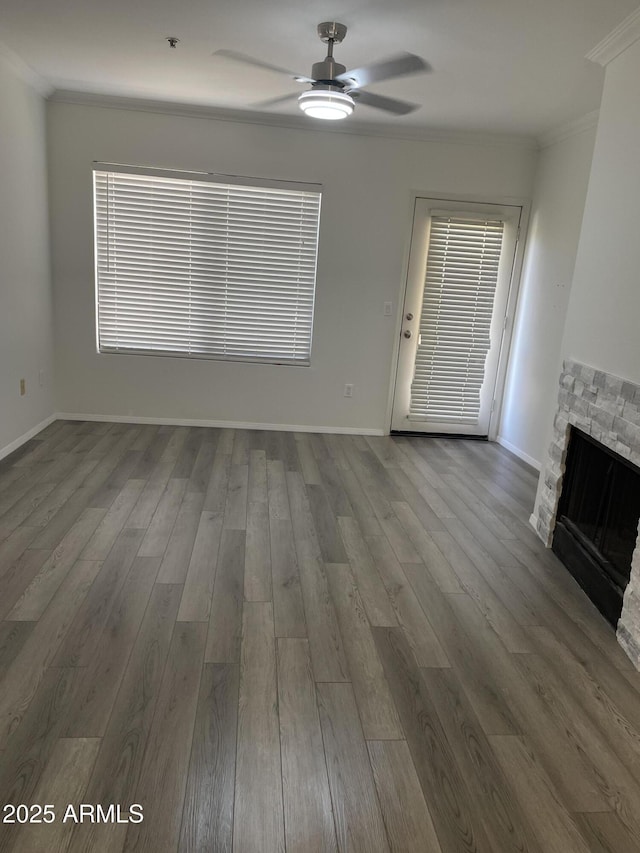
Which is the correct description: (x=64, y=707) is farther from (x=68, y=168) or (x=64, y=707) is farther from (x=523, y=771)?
(x=68, y=168)

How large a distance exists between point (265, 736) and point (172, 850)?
A: 1.43 feet

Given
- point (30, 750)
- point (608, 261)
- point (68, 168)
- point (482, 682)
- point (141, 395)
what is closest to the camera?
point (30, 750)

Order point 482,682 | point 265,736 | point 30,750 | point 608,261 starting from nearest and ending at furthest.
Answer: point 30,750 < point 265,736 < point 482,682 < point 608,261

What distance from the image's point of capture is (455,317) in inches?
210

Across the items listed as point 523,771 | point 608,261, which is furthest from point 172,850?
point 608,261

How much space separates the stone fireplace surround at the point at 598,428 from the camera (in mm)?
2396

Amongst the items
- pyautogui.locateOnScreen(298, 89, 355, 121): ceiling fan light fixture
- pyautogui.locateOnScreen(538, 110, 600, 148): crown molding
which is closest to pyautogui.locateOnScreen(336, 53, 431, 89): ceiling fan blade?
pyautogui.locateOnScreen(298, 89, 355, 121): ceiling fan light fixture

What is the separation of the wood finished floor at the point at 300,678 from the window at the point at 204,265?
184cm

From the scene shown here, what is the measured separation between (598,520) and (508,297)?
9.72ft

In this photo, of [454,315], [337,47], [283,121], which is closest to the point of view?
[337,47]

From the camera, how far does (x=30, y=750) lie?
5.55 feet

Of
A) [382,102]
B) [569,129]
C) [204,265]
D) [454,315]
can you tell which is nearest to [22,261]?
[204,265]

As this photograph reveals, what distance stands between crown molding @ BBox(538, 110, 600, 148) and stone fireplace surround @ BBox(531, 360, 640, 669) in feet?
A: 6.57

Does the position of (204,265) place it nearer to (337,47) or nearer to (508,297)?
(337,47)
